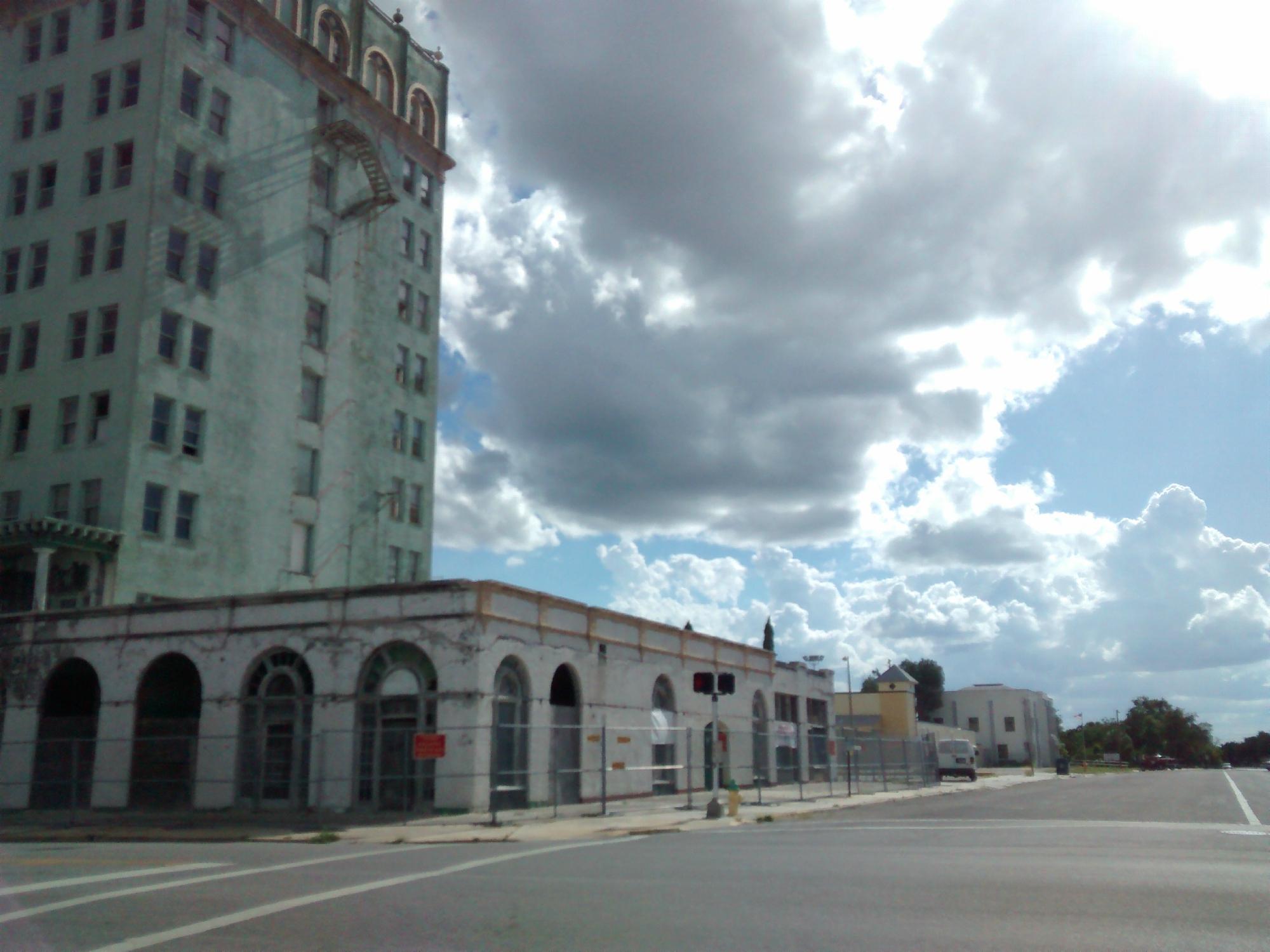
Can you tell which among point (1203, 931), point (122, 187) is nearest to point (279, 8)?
point (122, 187)

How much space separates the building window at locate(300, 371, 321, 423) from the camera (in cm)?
4841

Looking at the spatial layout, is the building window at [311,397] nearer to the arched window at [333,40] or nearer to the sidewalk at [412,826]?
the arched window at [333,40]

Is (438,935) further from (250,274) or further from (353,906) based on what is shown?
(250,274)

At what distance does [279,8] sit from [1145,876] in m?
49.2

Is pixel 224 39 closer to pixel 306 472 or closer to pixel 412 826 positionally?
pixel 306 472

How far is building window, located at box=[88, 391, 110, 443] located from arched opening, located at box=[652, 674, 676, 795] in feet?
71.2

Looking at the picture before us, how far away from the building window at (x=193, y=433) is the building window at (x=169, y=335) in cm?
207

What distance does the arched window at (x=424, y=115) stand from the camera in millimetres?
57875

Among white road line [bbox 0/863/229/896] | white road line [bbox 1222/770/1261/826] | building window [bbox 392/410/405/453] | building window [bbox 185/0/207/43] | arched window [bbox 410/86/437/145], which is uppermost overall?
arched window [bbox 410/86/437/145]

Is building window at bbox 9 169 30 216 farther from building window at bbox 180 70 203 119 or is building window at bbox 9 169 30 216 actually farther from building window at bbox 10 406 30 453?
building window at bbox 10 406 30 453

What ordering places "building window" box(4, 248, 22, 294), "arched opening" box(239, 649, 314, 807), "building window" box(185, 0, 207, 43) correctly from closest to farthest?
1. "arched opening" box(239, 649, 314, 807)
2. "building window" box(4, 248, 22, 294)
3. "building window" box(185, 0, 207, 43)

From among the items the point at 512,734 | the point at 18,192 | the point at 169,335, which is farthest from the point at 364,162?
the point at 512,734

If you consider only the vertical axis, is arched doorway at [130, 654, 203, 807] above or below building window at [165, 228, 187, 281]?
below

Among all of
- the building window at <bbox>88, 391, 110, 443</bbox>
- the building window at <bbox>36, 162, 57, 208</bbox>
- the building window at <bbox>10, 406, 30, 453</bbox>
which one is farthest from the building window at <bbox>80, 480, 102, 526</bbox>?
the building window at <bbox>36, 162, 57, 208</bbox>
